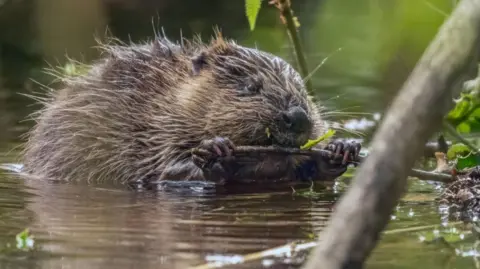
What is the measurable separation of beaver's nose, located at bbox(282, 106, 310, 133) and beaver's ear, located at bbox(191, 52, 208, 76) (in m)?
0.67

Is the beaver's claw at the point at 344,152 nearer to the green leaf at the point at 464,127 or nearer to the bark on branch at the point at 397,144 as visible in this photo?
the green leaf at the point at 464,127

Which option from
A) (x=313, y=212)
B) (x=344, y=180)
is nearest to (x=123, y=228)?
(x=313, y=212)

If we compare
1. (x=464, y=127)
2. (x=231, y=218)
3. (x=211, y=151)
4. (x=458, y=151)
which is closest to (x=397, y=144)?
(x=231, y=218)

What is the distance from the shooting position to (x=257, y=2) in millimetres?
3303

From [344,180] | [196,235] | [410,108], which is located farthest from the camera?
[344,180]

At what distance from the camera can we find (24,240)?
2.37 metres

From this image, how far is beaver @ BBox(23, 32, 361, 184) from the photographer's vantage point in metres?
3.80

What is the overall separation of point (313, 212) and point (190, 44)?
177 cm

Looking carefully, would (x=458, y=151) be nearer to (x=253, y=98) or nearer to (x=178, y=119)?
(x=253, y=98)

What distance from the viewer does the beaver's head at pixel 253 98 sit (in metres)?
3.72

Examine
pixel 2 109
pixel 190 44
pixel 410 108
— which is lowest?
pixel 2 109

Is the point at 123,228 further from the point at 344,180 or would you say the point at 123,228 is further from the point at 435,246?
the point at 344,180

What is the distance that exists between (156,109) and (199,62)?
0.27 meters

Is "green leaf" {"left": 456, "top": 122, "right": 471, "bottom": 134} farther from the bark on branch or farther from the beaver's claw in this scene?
the bark on branch
